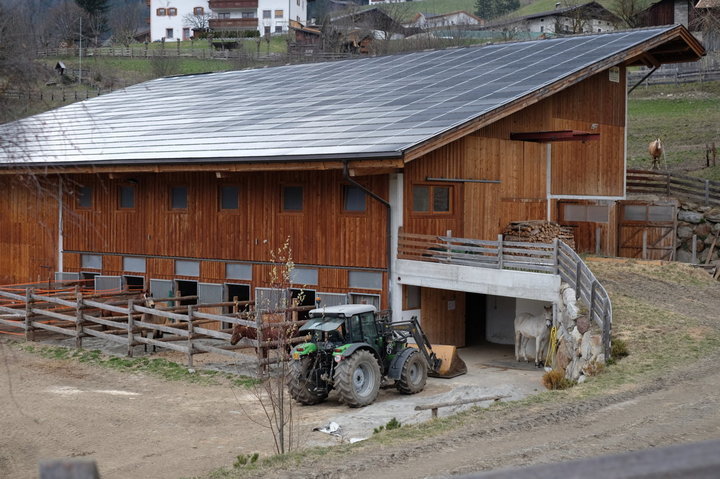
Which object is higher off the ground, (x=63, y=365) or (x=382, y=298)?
(x=382, y=298)

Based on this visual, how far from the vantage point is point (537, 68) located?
→ 25.5m

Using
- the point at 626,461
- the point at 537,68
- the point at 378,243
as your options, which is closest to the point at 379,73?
the point at 537,68

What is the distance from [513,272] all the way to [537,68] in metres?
7.93

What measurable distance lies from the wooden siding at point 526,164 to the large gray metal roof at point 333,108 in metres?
1.14

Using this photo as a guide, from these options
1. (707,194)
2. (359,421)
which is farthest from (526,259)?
(707,194)

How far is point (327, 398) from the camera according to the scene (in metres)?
17.5

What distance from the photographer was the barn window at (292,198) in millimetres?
23562

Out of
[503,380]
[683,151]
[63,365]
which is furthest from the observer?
[683,151]

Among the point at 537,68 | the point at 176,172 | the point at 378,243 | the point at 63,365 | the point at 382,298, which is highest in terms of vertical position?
the point at 537,68

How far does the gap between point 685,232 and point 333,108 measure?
13.1m

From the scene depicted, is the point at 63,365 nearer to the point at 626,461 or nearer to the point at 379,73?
the point at 379,73

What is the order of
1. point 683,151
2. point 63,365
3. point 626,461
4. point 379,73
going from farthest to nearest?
1. point 683,151
2. point 379,73
3. point 63,365
4. point 626,461

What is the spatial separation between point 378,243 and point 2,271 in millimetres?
15087

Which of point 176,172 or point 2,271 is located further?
point 2,271
